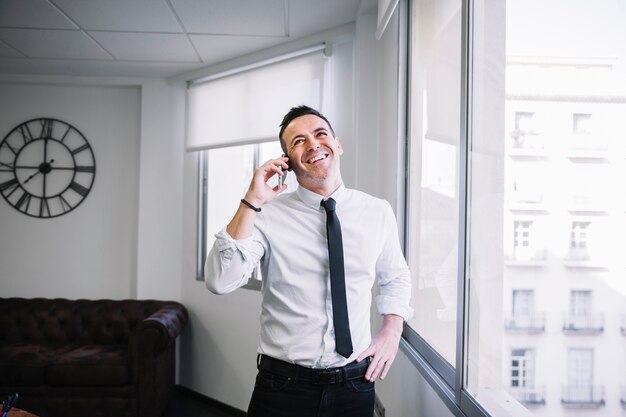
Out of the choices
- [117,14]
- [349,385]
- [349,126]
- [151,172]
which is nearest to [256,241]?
[349,385]

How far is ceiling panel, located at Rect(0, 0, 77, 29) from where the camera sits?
2.78m

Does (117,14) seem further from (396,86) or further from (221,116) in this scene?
(396,86)

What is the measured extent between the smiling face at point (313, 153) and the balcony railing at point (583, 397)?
851mm

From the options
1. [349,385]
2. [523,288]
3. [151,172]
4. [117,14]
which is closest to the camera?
[523,288]

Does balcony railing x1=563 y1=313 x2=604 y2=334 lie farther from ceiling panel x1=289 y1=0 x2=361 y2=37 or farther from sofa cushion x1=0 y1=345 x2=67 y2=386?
sofa cushion x1=0 y1=345 x2=67 y2=386

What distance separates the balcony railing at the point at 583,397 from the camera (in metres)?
0.89

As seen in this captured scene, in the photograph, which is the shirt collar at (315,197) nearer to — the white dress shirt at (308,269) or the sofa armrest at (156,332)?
the white dress shirt at (308,269)

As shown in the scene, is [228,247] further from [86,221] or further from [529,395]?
[86,221]

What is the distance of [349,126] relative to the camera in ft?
10.2

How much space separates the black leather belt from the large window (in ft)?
1.09


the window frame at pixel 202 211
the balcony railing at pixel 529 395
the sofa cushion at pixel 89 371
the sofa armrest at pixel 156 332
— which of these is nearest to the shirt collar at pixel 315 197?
the balcony railing at pixel 529 395

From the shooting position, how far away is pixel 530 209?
115cm

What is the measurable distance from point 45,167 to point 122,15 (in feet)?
6.77

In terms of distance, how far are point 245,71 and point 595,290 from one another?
3.33 m
